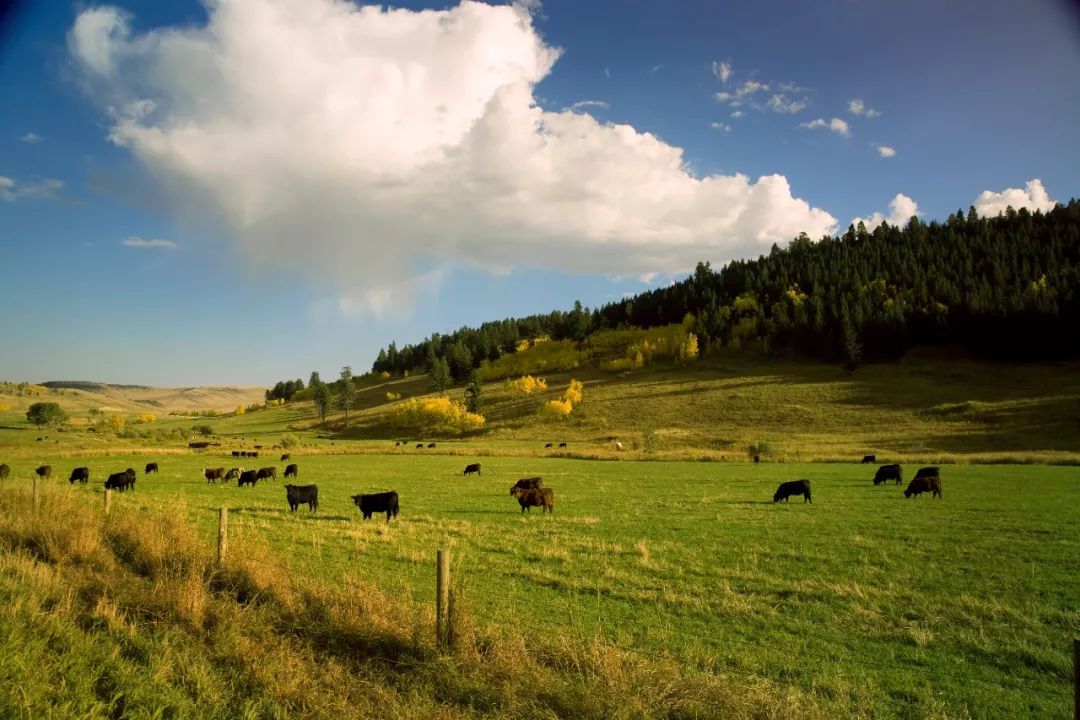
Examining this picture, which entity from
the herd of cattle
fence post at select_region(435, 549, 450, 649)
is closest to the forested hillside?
the herd of cattle

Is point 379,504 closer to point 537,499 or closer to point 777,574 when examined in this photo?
point 537,499

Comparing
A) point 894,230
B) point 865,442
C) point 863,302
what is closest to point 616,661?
point 865,442

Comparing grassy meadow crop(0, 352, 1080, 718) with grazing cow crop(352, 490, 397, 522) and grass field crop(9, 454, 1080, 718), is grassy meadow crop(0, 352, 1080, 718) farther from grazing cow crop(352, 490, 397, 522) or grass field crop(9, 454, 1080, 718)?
grazing cow crop(352, 490, 397, 522)

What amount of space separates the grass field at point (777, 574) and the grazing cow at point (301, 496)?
3.34ft

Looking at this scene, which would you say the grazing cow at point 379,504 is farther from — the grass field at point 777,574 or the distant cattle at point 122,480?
the distant cattle at point 122,480

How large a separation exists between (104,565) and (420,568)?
20.8 ft

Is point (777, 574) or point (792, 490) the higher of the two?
point (777, 574)

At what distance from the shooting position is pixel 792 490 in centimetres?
2653

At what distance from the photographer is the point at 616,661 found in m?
6.98

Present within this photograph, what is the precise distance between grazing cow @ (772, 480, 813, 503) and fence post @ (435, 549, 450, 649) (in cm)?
2189

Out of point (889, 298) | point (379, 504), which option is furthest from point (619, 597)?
point (889, 298)

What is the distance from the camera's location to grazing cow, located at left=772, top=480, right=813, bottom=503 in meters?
26.2

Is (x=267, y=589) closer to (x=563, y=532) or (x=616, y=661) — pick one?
(x=616, y=661)

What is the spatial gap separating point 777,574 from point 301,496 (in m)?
20.0
